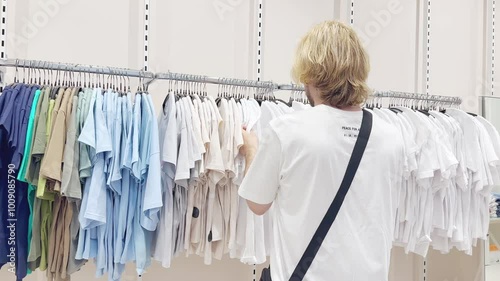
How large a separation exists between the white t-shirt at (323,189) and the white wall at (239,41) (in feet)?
5.00

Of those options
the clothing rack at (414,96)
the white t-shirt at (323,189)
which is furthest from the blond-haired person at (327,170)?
the clothing rack at (414,96)

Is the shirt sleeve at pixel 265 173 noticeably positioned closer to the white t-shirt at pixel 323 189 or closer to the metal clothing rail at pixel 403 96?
the white t-shirt at pixel 323 189

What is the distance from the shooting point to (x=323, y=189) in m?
1.34

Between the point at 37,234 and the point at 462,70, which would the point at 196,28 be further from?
the point at 462,70

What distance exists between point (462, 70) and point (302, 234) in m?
3.01

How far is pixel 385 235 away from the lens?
1.43 m

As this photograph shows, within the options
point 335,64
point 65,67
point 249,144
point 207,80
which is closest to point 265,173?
point 335,64

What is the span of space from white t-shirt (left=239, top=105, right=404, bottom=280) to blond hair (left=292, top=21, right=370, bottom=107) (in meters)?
0.05

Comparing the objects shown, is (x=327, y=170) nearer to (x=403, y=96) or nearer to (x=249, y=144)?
(x=249, y=144)

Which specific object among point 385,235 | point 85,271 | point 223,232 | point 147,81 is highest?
point 147,81

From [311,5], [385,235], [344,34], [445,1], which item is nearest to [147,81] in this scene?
[344,34]

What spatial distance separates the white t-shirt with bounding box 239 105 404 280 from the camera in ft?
4.35

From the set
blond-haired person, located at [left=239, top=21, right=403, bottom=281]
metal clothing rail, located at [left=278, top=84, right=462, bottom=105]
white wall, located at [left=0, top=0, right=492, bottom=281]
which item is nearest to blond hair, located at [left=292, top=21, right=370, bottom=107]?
blond-haired person, located at [left=239, top=21, right=403, bottom=281]

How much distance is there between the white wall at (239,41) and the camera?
A: 8.22ft
